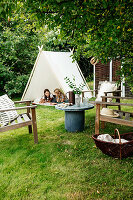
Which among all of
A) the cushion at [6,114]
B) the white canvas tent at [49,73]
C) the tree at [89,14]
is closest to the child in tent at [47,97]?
the white canvas tent at [49,73]

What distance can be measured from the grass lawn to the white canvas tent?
121 inches

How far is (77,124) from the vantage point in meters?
3.44

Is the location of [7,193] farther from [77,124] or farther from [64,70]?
[64,70]

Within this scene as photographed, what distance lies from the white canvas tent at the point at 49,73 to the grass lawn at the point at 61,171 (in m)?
3.07

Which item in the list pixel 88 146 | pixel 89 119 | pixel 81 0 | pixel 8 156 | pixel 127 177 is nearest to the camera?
pixel 81 0

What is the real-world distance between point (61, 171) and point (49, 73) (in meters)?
4.95

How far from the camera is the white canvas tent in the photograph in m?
5.87

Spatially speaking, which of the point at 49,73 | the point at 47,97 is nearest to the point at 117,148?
the point at 47,97

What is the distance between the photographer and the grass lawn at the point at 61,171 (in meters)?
1.76

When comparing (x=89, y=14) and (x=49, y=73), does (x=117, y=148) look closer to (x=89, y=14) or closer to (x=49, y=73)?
(x=89, y=14)

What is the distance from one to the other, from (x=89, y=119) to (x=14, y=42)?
5180 mm

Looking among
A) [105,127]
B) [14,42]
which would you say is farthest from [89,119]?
[14,42]

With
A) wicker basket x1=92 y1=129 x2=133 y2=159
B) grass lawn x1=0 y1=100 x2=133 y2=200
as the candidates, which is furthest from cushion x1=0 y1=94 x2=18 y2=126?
wicker basket x1=92 y1=129 x2=133 y2=159

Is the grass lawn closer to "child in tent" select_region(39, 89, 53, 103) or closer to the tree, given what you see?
the tree
